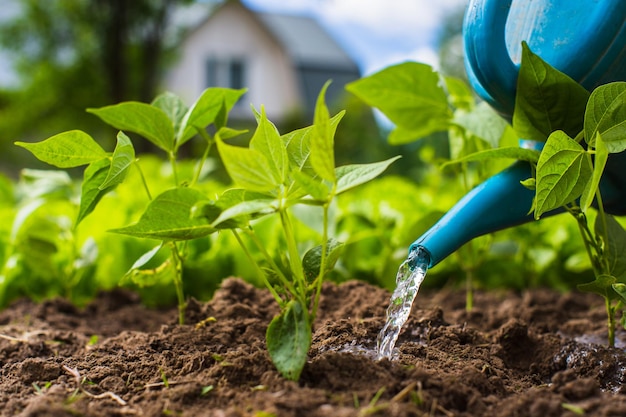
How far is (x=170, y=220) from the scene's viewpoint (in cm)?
77

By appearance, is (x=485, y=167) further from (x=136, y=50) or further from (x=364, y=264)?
(x=136, y=50)

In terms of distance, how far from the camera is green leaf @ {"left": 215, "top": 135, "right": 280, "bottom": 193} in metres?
0.69

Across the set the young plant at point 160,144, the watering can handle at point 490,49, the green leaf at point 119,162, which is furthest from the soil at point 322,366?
the watering can handle at point 490,49

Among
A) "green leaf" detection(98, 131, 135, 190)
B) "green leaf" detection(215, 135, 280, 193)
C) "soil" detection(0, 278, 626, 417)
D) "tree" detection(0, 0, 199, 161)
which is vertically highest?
"tree" detection(0, 0, 199, 161)

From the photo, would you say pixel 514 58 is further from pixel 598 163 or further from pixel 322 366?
pixel 322 366

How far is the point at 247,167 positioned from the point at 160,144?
0.39 m

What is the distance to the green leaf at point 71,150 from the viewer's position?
0.93m

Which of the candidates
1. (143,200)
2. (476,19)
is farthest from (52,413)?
(143,200)

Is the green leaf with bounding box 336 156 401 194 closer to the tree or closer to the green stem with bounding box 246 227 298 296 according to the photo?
the green stem with bounding box 246 227 298 296

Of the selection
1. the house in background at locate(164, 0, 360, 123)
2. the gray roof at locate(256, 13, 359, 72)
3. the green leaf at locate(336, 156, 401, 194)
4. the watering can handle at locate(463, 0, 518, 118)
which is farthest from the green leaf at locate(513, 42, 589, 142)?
the gray roof at locate(256, 13, 359, 72)

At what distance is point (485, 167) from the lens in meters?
1.33

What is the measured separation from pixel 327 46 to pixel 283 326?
45.2 feet

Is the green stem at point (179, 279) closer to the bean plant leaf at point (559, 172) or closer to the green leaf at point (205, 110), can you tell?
the green leaf at point (205, 110)

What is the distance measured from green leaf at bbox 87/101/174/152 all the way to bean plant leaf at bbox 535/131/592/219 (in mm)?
548
